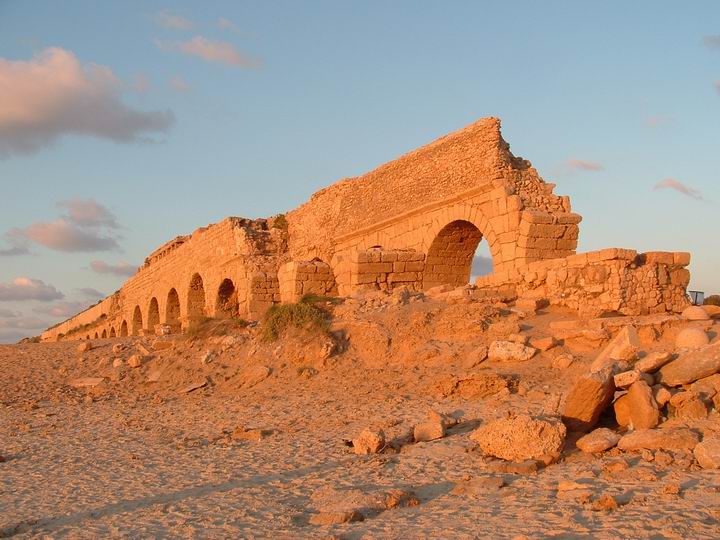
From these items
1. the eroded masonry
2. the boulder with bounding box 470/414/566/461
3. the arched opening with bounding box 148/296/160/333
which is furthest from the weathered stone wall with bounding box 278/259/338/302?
the arched opening with bounding box 148/296/160/333

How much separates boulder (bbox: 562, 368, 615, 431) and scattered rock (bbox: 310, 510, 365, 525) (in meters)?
1.99

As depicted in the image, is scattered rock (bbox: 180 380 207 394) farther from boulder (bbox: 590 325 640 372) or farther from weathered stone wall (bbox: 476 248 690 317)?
weathered stone wall (bbox: 476 248 690 317)

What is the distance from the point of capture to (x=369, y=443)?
5203 millimetres

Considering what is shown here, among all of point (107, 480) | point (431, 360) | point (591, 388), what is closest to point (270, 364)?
point (431, 360)

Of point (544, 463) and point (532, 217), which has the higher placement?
point (532, 217)

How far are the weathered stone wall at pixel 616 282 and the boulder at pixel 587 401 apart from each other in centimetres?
386

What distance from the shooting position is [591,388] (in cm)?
508

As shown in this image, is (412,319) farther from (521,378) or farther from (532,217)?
(532,217)

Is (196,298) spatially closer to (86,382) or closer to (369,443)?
(86,382)

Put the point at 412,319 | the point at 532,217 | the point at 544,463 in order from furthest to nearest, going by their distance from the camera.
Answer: the point at 532,217
the point at 412,319
the point at 544,463

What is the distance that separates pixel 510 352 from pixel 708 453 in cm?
324

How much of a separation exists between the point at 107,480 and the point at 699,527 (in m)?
3.72

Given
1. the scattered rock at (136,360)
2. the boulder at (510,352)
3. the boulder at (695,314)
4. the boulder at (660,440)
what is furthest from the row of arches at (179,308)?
the boulder at (660,440)

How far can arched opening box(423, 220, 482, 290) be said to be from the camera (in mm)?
14148
